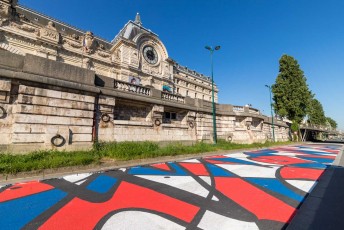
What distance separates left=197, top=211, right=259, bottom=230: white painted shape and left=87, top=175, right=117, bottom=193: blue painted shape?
280 centimetres

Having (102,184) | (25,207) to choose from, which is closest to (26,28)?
(102,184)

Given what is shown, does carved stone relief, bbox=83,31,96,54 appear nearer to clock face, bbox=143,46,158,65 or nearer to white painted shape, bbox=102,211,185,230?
clock face, bbox=143,46,158,65

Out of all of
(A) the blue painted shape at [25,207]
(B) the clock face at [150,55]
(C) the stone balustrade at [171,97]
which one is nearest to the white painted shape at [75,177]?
(A) the blue painted shape at [25,207]

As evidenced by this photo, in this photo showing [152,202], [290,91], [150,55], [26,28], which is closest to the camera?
[152,202]

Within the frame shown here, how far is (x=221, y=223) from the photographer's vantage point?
3.15 m

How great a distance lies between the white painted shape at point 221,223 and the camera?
302 centimetres

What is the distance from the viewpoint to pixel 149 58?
36.8 metres

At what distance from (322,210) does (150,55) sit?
37.4 meters

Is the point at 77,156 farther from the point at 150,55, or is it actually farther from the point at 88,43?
the point at 150,55

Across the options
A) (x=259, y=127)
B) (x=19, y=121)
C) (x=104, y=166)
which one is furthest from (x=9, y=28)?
(x=259, y=127)

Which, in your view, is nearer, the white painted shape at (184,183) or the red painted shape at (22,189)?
the red painted shape at (22,189)

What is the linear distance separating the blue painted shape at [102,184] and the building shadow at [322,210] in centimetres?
434

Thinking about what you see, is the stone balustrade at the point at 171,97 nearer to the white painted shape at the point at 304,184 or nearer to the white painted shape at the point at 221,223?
the white painted shape at the point at 304,184

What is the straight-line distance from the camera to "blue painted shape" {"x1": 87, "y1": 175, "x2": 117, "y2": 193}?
4770 mm
